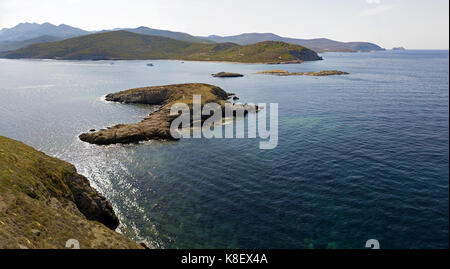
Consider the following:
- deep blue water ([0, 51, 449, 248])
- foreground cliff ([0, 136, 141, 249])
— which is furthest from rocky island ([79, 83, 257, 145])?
foreground cliff ([0, 136, 141, 249])

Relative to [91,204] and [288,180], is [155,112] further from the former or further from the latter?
[288,180]

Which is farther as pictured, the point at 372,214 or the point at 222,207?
the point at 222,207

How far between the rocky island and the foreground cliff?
2796cm

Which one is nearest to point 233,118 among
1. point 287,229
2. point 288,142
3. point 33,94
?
point 288,142

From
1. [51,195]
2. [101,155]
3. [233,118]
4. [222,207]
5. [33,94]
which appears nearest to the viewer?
[51,195]

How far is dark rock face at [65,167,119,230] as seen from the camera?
112ft

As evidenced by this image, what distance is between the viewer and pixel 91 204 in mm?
34469

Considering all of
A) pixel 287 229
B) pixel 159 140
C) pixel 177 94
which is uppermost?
pixel 177 94

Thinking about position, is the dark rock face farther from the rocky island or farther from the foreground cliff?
the rocky island

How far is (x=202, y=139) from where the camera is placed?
68312mm

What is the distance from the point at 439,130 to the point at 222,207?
198ft

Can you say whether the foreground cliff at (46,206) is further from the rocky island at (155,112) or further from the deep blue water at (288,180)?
the rocky island at (155,112)

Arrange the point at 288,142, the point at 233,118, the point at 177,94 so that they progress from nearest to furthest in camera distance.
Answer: the point at 288,142
the point at 233,118
the point at 177,94
